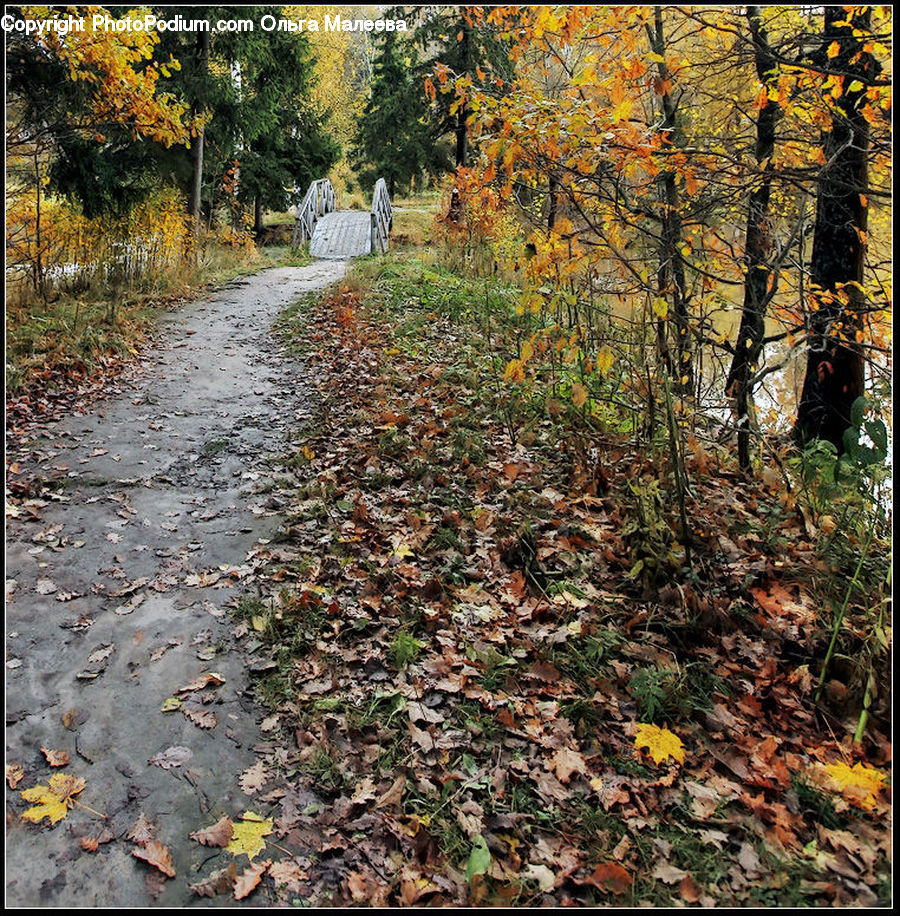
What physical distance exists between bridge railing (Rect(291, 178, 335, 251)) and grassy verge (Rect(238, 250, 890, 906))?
568 inches

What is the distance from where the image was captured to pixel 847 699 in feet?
9.96

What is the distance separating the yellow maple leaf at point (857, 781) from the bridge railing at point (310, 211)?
17.9m

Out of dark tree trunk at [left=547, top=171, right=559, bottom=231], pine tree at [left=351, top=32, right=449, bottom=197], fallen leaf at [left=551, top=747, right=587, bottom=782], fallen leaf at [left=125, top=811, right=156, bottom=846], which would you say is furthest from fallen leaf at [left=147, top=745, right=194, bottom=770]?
pine tree at [left=351, top=32, right=449, bottom=197]

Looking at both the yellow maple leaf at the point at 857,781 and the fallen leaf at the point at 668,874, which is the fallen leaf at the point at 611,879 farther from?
the yellow maple leaf at the point at 857,781

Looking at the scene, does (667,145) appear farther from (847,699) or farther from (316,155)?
(316,155)

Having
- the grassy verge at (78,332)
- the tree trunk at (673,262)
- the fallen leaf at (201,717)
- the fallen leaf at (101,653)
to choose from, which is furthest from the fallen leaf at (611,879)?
the grassy verge at (78,332)

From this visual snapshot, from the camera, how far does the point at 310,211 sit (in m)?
19.9

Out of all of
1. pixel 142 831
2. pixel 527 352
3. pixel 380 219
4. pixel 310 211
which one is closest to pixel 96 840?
pixel 142 831

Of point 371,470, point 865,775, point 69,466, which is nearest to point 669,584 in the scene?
point 865,775

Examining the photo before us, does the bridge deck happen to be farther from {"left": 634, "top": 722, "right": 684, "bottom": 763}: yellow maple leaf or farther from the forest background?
{"left": 634, "top": 722, "right": 684, "bottom": 763}: yellow maple leaf

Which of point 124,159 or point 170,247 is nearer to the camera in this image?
point 124,159

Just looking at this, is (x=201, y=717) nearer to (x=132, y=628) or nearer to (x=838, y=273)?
(x=132, y=628)

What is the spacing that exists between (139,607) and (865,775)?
13.1 ft

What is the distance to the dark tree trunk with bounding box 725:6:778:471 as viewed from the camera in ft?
16.1
